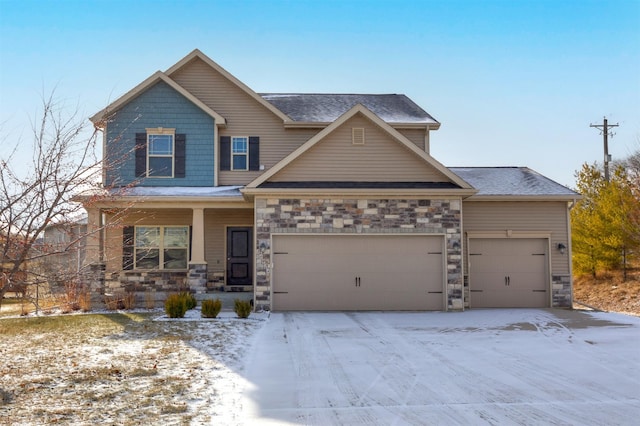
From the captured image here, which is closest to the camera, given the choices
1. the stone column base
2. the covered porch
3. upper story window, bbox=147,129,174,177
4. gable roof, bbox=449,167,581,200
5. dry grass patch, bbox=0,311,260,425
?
dry grass patch, bbox=0,311,260,425

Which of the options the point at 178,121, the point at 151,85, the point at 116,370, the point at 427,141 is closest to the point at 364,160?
the point at 427,141

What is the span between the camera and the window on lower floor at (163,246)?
16.9m

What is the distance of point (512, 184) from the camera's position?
54.9ft

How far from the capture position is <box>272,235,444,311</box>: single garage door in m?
14.4

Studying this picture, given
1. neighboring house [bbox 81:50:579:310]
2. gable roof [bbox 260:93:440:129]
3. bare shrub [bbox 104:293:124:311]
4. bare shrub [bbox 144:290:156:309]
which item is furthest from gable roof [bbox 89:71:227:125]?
bare shrub [bbox 144:290:156:309]

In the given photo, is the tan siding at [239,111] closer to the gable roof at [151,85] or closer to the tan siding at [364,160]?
the gable roof at [151,85]

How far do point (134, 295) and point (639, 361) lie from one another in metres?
12.0

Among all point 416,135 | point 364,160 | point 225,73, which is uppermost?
point 225,73

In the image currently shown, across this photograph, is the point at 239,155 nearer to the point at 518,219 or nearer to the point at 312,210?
the point at 312,210

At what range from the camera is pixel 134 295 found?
15305mm

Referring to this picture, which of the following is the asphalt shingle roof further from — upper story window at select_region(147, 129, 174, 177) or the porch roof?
upper story window at select_region(147, 129, 174, 177)

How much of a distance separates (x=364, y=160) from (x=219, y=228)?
17.3 ft

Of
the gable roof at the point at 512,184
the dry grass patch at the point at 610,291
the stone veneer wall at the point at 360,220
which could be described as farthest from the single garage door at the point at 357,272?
the dry grass patch at the point at 610,291

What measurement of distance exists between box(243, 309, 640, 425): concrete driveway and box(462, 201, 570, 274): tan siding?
3.24m
